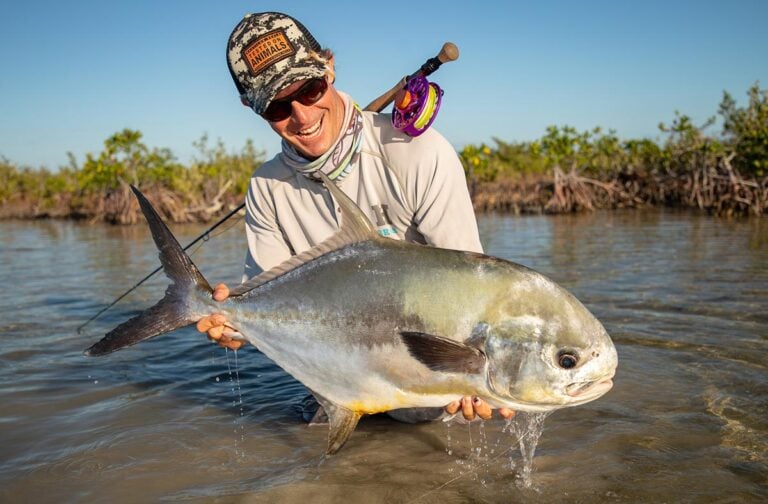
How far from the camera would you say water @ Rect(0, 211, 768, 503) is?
10.2ft

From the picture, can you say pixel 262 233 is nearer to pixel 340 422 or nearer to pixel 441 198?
pixel 441 198

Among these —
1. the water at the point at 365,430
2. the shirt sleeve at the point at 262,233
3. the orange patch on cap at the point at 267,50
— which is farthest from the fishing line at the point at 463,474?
the orange patch on cap at the point at 267,50

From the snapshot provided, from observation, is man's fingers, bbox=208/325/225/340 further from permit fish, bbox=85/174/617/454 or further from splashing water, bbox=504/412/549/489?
splashing water, bbox=504/412/549/489

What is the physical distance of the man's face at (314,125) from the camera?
3.21 m

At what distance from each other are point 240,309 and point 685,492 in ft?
7.32

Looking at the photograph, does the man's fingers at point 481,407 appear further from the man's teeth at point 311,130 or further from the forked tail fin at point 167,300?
the man's teeth at point 311,130

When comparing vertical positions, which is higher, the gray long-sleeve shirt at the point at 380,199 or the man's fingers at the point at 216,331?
the gray long-sleeve shirt at the point at 380,199

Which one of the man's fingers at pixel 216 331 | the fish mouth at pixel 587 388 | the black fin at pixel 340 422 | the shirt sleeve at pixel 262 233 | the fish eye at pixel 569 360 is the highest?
the shirt sleeve at pixel 262 233

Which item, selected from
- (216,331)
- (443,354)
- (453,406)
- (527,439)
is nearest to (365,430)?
(527,439)

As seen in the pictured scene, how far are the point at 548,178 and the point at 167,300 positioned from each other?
2609 centimetres

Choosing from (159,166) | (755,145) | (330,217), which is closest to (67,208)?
(159,166)

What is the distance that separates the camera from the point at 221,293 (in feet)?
9.40

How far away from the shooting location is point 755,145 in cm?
1902

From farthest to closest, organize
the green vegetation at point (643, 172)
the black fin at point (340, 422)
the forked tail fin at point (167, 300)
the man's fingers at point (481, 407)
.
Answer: the green vegetation at point (643, 172) < the forked tail fin at point (167, 300) < the black fin at point (340, 422) < the man's fingers at point (481, 407)
